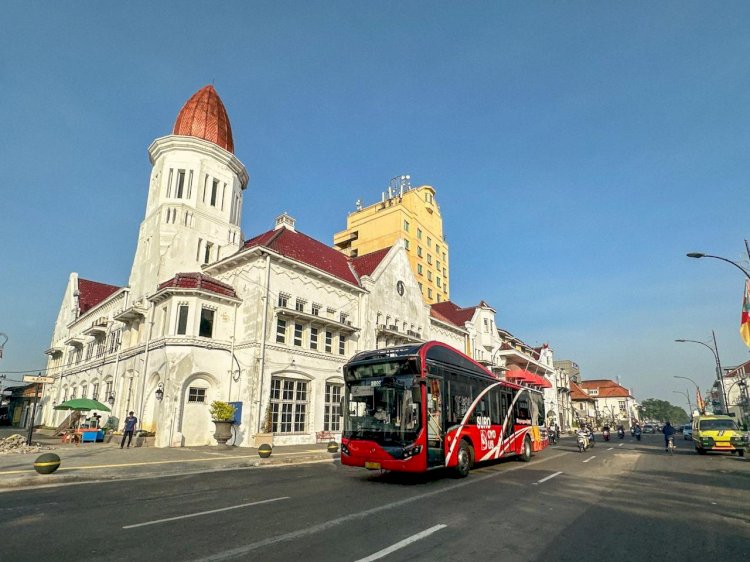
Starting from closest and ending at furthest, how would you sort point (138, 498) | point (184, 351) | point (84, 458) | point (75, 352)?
point (138, 498) → point (84, 458) → point (184, 351) → point (75, 352)

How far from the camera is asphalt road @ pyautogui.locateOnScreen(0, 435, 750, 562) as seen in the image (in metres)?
5.87

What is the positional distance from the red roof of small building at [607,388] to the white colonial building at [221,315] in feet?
364

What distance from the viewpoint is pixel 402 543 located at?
6.15m

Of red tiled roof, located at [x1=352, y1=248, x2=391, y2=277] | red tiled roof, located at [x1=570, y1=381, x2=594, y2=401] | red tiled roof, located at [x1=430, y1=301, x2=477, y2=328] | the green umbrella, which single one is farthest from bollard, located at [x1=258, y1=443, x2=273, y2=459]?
red tiled roof, located at [x1=570, y1=381, x2=594, y2=401]

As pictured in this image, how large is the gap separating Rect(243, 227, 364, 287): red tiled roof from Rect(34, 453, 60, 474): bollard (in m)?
16.4

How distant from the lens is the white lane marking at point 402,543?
18.0 ft

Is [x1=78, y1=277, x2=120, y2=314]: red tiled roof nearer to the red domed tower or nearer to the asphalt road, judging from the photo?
the red domed tower

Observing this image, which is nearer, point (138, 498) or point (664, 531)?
point (664, 531)

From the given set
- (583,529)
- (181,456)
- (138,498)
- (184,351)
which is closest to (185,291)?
(184,351)

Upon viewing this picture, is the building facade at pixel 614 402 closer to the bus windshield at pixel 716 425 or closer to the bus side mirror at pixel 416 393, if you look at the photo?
the bus windshield at pixel 716 425

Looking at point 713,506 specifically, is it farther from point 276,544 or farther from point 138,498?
point 138,498

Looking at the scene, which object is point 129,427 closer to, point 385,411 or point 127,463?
point 127,463

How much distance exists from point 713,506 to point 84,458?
2027 centimetres

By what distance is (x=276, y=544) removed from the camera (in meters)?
6.06
